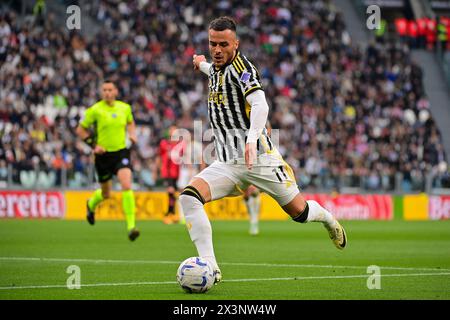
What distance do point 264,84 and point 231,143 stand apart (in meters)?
27.0

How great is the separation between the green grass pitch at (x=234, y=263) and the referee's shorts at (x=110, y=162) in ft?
4.16

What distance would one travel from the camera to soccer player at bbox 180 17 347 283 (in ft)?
31.7

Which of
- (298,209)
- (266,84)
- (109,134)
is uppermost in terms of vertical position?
(266,84)

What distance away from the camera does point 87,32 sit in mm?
36062

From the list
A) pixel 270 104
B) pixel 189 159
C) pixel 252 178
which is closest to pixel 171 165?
pixel 189 159

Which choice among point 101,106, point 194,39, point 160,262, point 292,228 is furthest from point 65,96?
point 160,262

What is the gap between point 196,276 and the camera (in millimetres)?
9406

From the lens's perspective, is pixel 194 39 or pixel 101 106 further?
pixel 194 39

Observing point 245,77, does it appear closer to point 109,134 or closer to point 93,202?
point 109,134

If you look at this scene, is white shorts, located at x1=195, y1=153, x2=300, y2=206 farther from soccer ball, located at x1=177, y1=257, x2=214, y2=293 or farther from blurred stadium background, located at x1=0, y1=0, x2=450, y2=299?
blurred stadium background, located at x1=0, y1=0, x2=450, y2=299

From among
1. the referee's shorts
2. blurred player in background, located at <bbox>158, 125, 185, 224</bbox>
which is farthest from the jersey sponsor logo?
blurred player in background, located at <bbox>158, 125, 185, 224</bbox>

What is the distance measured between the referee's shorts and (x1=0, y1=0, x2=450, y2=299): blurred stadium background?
1.28 meters

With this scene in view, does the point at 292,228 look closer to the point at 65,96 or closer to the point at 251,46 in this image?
the point at 65,96

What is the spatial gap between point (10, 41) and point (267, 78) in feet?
32.3
